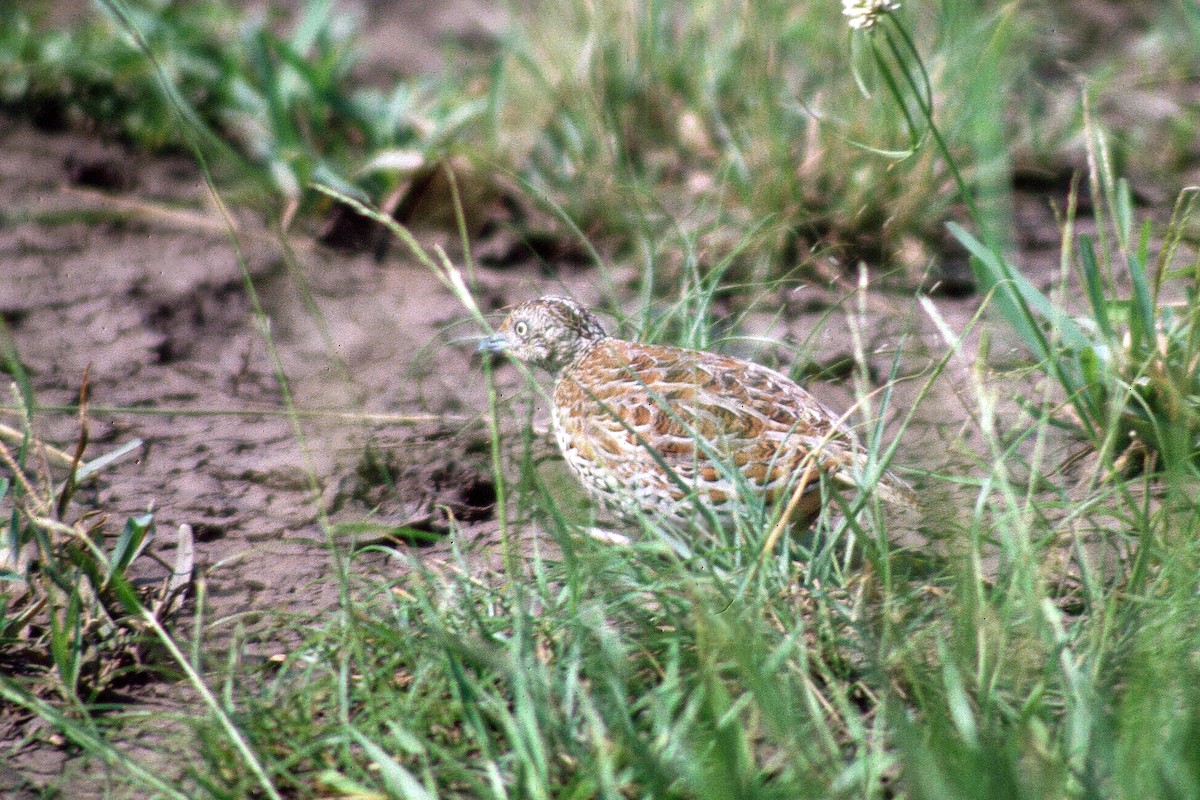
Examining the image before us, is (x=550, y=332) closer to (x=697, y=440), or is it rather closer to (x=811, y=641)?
(x=697, y=440)

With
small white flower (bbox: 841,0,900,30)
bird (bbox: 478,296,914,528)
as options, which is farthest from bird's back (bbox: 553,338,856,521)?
small white flower (bbox: 841,0,900,30)

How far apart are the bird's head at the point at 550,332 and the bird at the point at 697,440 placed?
27cm

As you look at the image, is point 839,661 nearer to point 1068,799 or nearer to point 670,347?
point 1068,799

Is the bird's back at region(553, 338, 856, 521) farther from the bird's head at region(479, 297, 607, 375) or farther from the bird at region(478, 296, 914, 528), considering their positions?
the bird's head at region(479, 297, 607, 375)

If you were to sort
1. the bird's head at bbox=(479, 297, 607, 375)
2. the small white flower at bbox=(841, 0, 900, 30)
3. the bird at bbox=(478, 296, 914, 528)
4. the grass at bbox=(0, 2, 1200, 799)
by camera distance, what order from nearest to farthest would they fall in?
the grass at bbox=(0, 2, 1200, 799) < the small white flower at bbox=(841, 0, 900, 30) < the bird at bbox=(478, 296, 914, 528) < the bird's head at bbox=(479, 297, 607, 375)

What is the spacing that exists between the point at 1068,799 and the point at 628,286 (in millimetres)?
3245

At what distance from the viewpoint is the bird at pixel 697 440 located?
3.52 m

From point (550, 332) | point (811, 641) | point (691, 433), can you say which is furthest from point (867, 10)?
point (550, 332)

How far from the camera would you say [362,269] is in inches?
224

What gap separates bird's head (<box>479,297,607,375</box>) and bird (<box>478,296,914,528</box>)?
0.88ft

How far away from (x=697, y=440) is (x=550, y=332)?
3.74ft

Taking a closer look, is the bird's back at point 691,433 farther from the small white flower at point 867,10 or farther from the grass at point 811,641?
the small white flower at point 867,10

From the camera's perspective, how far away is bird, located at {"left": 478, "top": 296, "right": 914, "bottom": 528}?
352cm

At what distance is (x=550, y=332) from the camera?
14.8 ft
